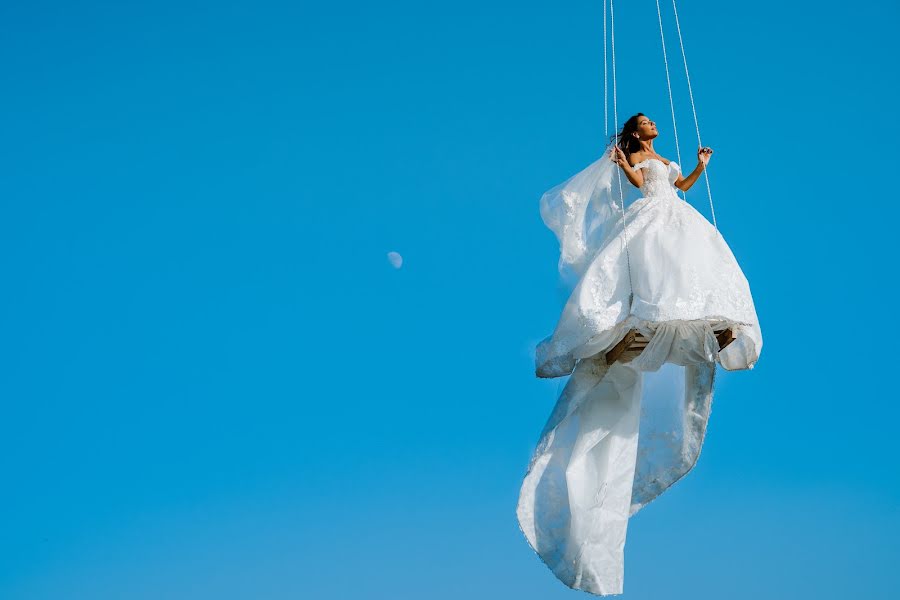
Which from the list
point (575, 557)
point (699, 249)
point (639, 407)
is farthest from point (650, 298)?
point (575, 557)

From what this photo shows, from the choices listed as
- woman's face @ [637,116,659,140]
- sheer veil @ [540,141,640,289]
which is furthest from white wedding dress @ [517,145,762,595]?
woman's face @ [637,116,659,140]

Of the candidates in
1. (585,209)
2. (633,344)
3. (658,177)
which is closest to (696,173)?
(658,177)

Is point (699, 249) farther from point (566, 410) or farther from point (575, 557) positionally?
point (575, 557)

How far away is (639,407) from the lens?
392 inches

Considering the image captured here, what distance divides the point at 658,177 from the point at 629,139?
16.4 inches

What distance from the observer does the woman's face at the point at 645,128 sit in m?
10.0

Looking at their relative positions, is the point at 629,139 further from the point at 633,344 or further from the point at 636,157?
the point at 633,344

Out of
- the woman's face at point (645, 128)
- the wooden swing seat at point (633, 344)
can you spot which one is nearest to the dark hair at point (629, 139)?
the woman's face at point (645, 128)

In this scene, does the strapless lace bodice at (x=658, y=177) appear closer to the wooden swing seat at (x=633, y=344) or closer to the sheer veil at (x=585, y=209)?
the sheer veil at (x=585, y=209)

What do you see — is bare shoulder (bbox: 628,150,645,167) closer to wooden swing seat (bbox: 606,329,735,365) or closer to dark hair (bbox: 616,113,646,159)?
dark hair (bbox: 616,113,646,159)

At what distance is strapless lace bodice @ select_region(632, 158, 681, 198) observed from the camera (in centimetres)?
982

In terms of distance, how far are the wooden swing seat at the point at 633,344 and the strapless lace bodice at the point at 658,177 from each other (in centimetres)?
112

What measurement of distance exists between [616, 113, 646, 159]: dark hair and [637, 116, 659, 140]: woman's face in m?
0.03

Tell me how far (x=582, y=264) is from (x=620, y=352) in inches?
28.1
